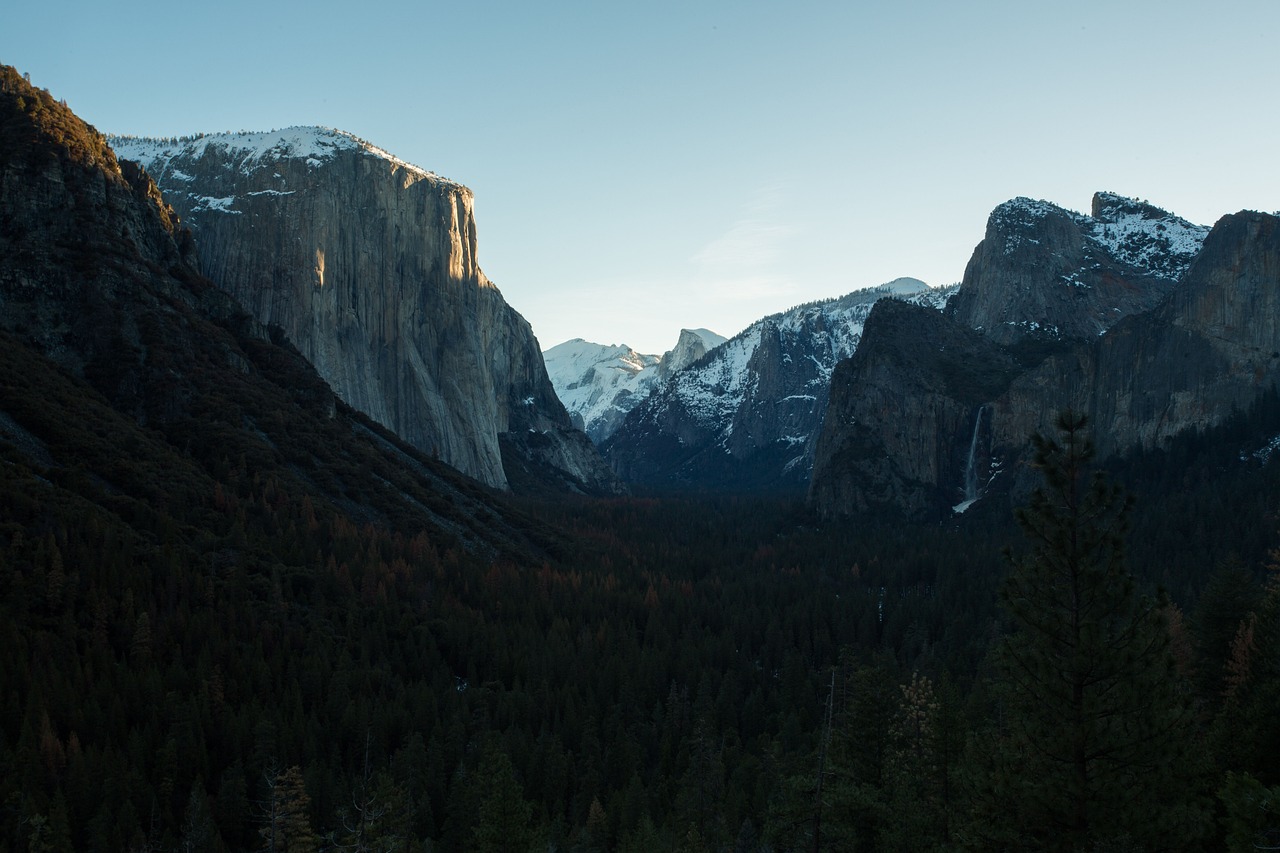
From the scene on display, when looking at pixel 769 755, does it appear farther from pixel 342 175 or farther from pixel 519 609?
pixel 342 175

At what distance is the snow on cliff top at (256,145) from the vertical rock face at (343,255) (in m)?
0.35

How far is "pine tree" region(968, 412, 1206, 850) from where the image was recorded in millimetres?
21688

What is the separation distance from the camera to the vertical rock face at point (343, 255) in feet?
527

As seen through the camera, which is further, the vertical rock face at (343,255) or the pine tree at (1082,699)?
the vertical rock face at (343,255)

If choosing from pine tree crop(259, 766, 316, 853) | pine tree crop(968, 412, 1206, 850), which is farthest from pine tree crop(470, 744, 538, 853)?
pine tree crop(968, 412, 1206, 850)

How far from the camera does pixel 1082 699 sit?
22438 millimetres

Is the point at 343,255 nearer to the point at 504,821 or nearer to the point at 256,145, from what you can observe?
the point at 256,145

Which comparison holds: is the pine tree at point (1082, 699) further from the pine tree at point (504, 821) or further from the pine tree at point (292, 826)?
the pine tree at point (292, 826)

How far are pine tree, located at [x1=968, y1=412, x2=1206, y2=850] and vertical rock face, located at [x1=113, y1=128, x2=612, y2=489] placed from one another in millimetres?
150077

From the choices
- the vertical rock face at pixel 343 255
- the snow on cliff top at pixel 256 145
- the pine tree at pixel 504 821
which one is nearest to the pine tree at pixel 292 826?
the pine tree at pixel 504 821

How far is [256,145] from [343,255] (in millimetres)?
25843

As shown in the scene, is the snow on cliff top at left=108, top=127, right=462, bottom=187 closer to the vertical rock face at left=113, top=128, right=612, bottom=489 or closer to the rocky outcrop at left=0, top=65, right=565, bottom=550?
the vertical rock face at left=113, top=128, right=612, bottom=489

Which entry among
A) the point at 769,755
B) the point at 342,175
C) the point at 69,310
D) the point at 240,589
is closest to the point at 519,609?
the point at 240,589

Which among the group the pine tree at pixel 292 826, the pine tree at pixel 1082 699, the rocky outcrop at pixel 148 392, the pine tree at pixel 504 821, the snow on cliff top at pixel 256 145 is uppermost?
the snow on cliff top at pixel 256 145
